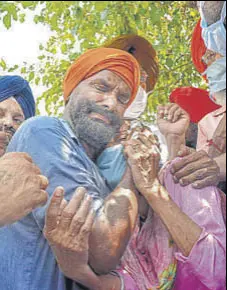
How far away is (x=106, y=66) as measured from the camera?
89.8 inches

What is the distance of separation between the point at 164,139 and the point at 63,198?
0.65 m

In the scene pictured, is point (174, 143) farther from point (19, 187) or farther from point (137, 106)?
point (19, 187)

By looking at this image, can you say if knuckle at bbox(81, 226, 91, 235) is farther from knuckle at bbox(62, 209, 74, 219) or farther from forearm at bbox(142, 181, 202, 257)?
forearm at bbox(142, 181, 202, 257)

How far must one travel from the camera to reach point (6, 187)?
184cm

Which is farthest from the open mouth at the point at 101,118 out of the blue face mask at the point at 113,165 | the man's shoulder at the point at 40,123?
the man's shoulder at the point at 40,123

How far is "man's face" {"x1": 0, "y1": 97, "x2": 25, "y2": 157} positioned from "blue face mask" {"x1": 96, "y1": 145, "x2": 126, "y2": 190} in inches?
19.9

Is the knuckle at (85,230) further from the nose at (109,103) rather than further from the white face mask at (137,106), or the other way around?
the white face mask at (137,106)

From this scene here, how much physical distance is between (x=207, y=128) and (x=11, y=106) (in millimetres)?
860

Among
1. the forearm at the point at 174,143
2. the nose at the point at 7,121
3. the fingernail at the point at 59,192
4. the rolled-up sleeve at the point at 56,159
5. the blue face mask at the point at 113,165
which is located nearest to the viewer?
the fingernail at the point at 59,192

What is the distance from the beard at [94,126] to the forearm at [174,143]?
8.4 inches

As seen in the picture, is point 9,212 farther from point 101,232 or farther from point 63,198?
point 101,232

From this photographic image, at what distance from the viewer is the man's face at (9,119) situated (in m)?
2.49

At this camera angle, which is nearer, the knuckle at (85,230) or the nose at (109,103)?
the knuckle at (85,230)

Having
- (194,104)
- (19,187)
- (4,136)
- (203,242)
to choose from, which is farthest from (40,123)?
(194,104)
